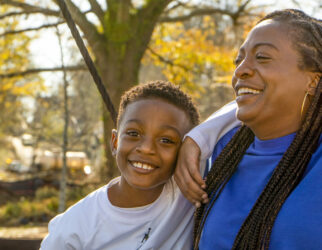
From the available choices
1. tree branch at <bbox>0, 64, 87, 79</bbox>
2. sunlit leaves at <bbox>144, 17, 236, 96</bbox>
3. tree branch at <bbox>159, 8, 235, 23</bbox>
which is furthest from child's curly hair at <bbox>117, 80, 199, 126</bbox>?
tree branch at <bbox>159, 8, 235, 23</bbox>

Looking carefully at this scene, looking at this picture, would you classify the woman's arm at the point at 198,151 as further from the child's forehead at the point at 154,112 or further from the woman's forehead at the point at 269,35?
the woman's forehead at the point at 269,35

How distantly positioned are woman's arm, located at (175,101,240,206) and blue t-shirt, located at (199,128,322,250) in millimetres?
74

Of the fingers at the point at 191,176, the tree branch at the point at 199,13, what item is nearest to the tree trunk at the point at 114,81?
the tree branch at the point at 199,13

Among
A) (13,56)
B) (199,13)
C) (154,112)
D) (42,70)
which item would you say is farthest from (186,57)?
(154,112)

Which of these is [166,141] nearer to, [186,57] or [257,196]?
[257,196]

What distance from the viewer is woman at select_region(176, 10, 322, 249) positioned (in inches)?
60.3

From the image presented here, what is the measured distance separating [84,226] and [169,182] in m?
0.42

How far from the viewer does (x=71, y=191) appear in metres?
11.0

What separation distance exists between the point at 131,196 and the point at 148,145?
0.83ft

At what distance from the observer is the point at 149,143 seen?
1877 mm

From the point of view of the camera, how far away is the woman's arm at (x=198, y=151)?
1781 millimetres

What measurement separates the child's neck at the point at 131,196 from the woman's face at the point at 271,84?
0.53 metres

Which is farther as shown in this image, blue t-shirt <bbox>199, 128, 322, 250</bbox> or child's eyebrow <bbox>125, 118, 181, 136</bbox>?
child's eyebrow <bbox>125, 118, 181, 136</bbox>

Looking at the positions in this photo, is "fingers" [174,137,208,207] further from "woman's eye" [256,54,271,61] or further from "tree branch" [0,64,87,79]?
"tree branch" [0,64,87,79]
